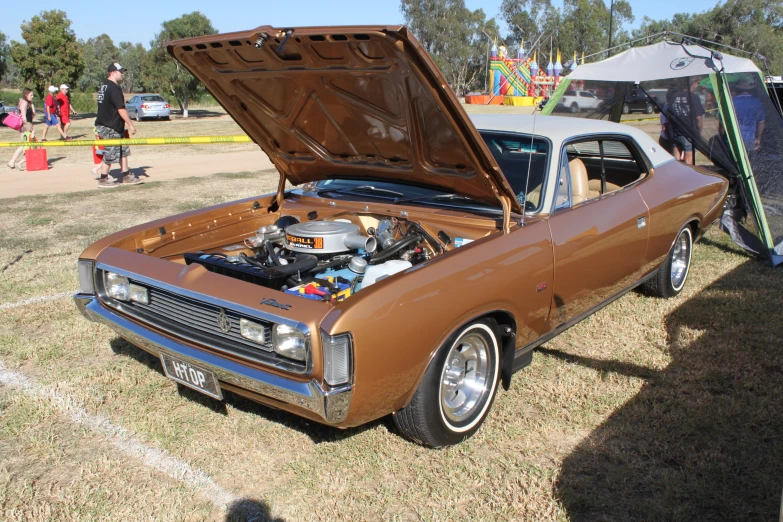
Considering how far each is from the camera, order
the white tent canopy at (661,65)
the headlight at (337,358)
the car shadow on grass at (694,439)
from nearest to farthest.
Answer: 1. the headlight at (337,358)
2. the car shadow on grass at (694,439)
3. the white tent canopy at (661,65)

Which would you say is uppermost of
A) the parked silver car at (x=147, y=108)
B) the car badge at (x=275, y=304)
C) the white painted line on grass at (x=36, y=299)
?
the parked silver car at (x=147, y=108)

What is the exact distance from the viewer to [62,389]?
3.77 m

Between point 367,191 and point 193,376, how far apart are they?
1763 mm

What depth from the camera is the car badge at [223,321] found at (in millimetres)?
2883

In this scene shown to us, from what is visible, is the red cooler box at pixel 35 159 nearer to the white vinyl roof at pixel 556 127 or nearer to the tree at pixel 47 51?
the white vinyl roof at pixel 556 127

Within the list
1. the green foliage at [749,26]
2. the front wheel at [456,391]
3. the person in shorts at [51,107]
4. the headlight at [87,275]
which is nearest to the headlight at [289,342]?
the front wheel at [456,391]

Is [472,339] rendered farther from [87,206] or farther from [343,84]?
[87,206]

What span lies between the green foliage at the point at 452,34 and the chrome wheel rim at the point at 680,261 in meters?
56.6

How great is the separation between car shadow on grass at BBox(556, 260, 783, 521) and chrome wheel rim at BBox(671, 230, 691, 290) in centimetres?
64

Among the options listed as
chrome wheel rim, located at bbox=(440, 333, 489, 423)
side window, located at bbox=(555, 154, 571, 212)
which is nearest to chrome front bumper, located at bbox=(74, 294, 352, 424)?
chrome wheel rim, located at bbox=(440, 333, 489, 423)

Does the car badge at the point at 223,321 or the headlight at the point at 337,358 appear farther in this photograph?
the car badge at the point at 223,321

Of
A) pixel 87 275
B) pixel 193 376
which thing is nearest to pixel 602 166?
pixel 193 376

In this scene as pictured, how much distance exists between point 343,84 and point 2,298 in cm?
357

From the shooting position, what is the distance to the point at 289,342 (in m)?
2.70
